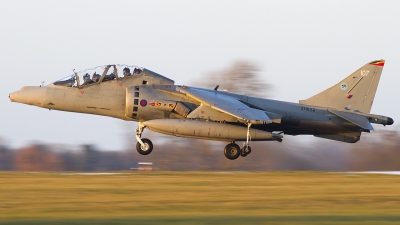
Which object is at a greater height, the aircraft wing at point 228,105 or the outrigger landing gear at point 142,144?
the aircraft wing at point 228,105

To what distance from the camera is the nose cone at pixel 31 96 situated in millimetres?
23297

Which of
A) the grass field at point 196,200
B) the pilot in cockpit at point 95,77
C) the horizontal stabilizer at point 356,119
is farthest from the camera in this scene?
the horizontal stabilizer at point 356,119

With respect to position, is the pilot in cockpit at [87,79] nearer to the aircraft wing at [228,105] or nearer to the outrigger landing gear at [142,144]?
the outrigger landing gear at [142,144]

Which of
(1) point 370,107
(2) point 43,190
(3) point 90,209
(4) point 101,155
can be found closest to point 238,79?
(4) point 101,155

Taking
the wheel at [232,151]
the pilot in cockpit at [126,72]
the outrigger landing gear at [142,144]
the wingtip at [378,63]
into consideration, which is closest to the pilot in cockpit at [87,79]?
the pilot in cockpit at [126,72]

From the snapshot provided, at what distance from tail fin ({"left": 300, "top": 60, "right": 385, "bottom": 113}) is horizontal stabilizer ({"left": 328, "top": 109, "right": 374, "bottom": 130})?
0.99ft

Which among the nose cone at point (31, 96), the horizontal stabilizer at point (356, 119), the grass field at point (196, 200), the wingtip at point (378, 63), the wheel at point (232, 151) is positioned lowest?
the grass field at point (196, 200)

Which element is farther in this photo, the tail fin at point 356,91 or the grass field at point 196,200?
the tail fin at point 356,91

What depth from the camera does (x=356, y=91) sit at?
79.9 ft

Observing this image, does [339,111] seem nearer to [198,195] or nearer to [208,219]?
[198,195]

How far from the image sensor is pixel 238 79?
54406 millimetres

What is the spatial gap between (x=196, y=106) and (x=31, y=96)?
538cm

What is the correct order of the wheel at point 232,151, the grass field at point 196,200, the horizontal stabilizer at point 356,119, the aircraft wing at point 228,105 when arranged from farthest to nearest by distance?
the wheel at point 232,151
the horizontal stabilizer at point 356,119
the aircraft wing at point 228,105
the grass field at point 196,200

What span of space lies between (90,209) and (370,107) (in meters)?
11.8
